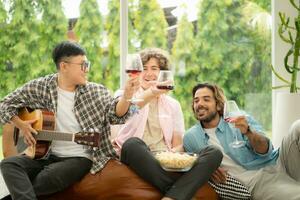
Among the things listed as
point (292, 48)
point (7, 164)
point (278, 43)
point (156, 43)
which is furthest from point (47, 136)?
point (278, 43)

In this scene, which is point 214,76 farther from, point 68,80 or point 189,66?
point 68,80

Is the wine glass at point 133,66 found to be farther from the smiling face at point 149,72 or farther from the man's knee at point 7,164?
the man's knee at point 7,164

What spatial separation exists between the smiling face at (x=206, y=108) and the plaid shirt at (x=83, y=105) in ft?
1.68

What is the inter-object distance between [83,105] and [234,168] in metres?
1.02

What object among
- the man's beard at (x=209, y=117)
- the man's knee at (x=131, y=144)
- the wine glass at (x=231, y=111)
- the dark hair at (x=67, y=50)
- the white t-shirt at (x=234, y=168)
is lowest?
the white t-shirt at (x=234, y=168)

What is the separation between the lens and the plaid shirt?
293 centimetres

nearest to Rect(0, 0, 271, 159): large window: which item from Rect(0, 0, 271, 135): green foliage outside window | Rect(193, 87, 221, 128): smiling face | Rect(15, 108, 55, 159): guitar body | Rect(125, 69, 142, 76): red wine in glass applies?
Rect(0, 0, 271, 135): green foliage outside window

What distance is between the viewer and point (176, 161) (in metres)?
2.71

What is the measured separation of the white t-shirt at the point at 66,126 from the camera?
291 centimetres

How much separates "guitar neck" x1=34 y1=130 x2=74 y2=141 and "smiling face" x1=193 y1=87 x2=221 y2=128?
Result: 0.83 m

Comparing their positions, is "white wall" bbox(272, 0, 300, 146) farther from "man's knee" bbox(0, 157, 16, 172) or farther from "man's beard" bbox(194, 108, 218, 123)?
"man's knee" bbox(0, 157, 16, 172)

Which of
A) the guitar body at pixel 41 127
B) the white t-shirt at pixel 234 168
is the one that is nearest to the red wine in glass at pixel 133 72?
the guitar body at pixel 41 127

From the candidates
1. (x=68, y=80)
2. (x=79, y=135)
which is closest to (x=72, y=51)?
(x=68, y=80)

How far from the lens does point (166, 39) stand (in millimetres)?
4023
